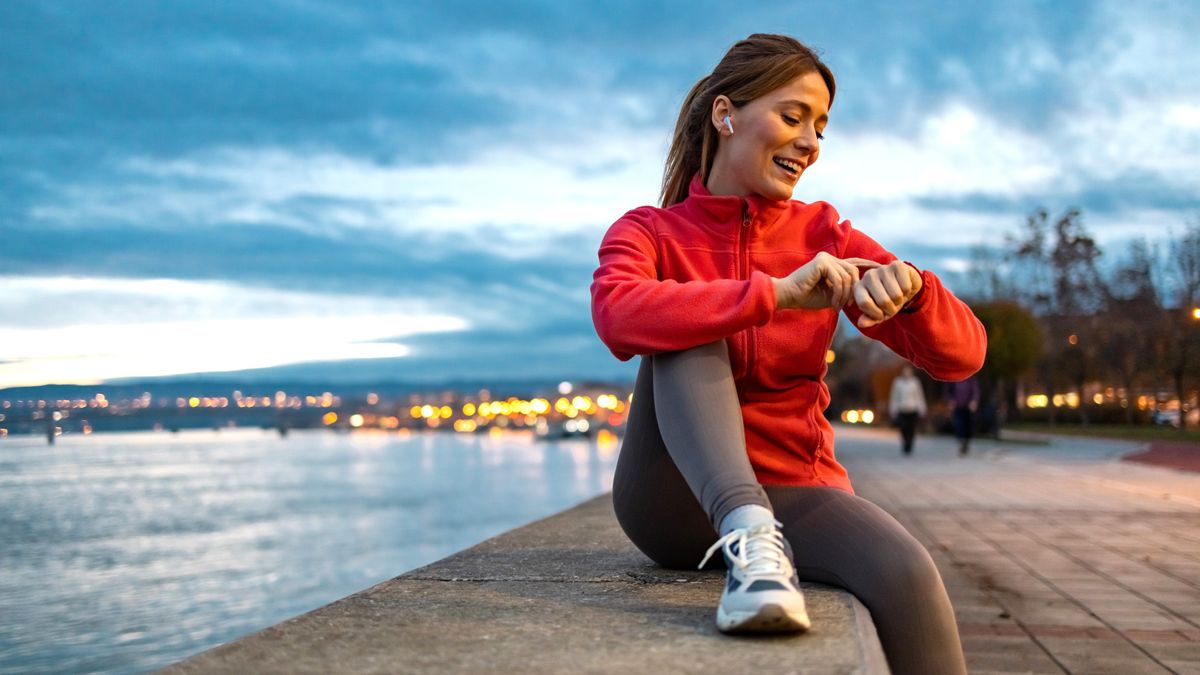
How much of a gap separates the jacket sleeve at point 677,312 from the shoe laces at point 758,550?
410mm

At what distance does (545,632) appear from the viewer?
1835 millimetres

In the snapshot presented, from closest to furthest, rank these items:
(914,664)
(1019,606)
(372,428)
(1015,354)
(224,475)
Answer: (914,664) < (1019,606) < (1015,354) < (224,475) < (372,428)

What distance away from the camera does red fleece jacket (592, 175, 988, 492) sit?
214 cm

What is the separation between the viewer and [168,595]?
53.2 ft

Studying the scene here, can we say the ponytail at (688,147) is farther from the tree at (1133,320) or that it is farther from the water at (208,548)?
the tree at (1133,320)

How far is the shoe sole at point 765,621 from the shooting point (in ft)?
5.57

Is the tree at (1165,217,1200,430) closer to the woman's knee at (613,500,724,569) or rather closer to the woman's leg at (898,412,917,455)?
the woman's leg at (898,412,917,455)

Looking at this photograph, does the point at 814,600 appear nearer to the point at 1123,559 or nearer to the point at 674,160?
the point at 674,160

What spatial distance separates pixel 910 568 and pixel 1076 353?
40138mm

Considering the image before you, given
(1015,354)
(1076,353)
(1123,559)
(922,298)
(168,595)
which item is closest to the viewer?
(922,298)

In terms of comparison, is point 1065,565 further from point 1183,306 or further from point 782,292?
point 1183,306

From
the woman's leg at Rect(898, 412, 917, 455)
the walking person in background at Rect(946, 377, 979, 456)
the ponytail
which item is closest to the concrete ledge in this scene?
the ponytail

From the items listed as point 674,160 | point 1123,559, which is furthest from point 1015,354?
point 674,160

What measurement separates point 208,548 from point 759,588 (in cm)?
2465
